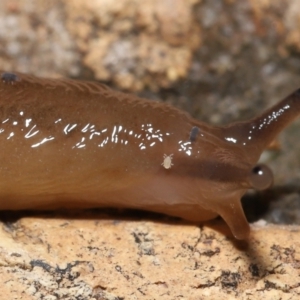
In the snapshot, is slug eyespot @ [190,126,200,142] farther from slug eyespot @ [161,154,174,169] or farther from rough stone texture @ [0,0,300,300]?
rough stone texture @ [0,0,300,300]

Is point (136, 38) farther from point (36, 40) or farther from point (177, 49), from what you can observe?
point (36, 40)

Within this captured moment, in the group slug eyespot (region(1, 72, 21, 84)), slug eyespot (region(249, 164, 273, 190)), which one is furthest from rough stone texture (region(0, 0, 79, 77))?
slug eyespot (region(249, 164, 273, 190))

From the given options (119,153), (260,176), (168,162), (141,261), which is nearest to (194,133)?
(168,162)

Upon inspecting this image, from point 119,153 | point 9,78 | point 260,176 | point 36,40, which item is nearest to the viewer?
point 260,176

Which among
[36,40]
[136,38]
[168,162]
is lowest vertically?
[168,162]

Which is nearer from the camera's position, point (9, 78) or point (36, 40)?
point (9, 78)

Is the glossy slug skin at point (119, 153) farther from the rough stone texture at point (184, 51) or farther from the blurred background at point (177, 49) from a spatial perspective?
the blurred background at point (177, 49)

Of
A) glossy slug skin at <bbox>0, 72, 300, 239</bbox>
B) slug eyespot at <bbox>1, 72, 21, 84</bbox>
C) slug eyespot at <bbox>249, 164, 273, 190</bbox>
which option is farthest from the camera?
slug eyespot at <bbox>1, 72, 21, 84</bbox>
